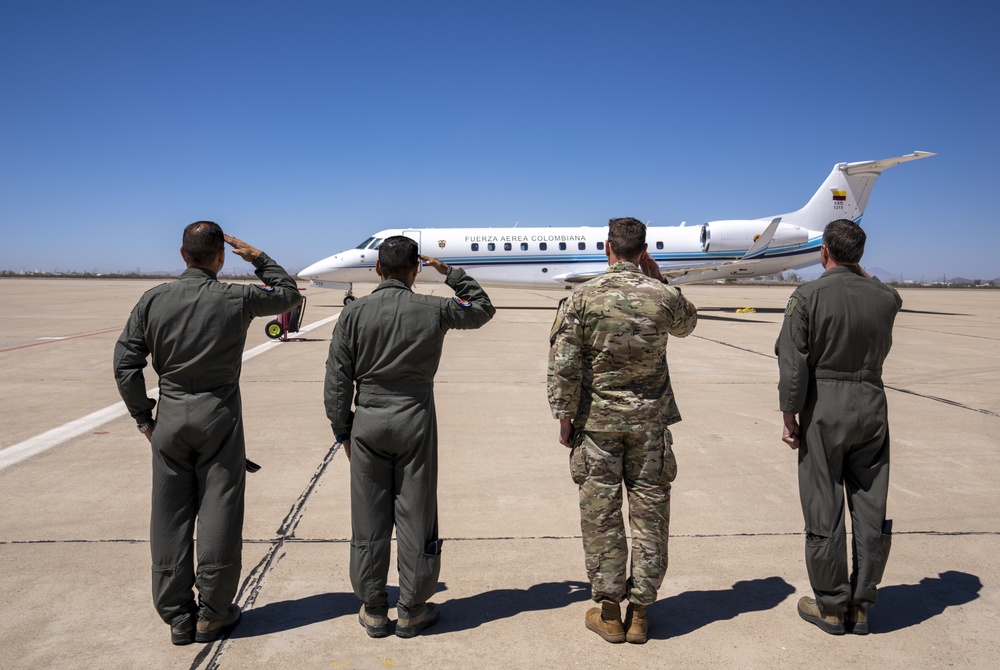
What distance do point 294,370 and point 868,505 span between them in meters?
9.35

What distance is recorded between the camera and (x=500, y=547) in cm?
439

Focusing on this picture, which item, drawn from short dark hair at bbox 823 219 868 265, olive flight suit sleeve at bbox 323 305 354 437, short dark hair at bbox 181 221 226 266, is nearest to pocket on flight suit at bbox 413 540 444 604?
olive flight suit sleeve at bbox 323 305 354 437

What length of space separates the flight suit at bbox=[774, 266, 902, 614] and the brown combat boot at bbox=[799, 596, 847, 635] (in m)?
0.04

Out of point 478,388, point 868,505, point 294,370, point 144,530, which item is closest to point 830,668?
point 868,505

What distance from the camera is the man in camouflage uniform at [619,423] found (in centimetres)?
330

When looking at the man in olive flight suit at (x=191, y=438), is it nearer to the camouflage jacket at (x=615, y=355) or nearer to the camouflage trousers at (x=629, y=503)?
the camouflage jacket at (x=615, y=355)

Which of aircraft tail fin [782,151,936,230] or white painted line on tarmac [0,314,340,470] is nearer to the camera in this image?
white painted line on tarmac [0,314,340,470]

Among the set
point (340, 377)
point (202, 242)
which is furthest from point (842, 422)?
point (202, 242)

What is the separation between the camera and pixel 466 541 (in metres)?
4.49

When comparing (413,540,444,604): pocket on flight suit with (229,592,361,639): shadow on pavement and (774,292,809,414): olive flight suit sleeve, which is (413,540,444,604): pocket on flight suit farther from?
(774,292,809,414): olive flight suit sleeve

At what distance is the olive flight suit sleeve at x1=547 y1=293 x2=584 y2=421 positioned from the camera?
11.0 ft

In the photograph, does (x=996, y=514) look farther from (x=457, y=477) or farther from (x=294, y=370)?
(x=294, y=370)

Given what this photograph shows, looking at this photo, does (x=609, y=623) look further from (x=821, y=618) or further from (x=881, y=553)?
(x=881, y=553)

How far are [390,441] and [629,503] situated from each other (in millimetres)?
1172
